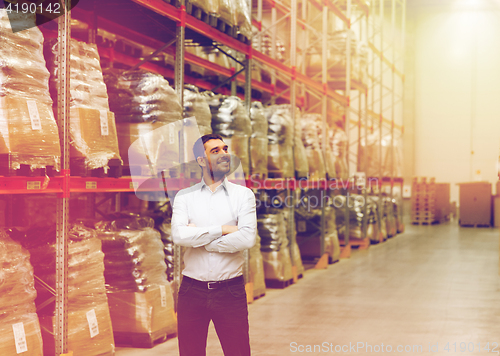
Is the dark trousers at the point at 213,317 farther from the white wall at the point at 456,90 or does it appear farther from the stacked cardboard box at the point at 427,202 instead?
the white wall at the point at 456,90

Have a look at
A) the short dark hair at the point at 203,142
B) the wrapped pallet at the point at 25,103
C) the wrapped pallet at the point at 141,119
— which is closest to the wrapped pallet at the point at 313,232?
the wrapped pallet at the point at 141,119

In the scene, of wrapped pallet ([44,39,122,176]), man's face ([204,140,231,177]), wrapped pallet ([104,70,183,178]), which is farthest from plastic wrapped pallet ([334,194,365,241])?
man's face ([204,140,231,177])

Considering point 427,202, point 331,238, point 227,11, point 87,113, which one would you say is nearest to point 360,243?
point 331,238

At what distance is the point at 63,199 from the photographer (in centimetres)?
418

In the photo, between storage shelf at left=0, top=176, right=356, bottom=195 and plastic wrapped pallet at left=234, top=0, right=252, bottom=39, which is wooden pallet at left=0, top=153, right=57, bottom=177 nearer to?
storage shelf at left=0, top=176, right=356, bottom=195

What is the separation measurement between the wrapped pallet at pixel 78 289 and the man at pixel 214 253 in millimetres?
1396

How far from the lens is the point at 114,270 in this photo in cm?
511

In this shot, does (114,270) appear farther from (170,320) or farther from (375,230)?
(375,230)

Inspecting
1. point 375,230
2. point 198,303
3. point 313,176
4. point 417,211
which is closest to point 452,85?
point 417,211

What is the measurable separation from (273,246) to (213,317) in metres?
5.09

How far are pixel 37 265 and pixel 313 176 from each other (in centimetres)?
653

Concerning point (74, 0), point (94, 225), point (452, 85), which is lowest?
point (94, 225)

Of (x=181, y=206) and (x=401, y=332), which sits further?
(x=401, y=332)

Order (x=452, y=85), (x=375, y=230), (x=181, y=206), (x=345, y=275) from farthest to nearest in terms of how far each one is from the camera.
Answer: (x=452, y=85) → (x=375, y=230) → (x=345, y=275) → (x=181, y=206)
